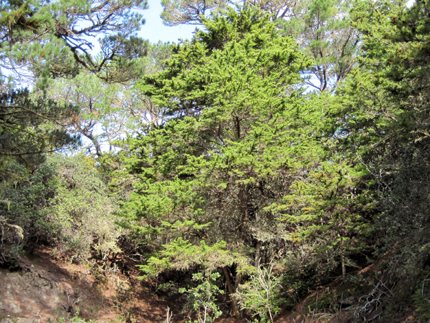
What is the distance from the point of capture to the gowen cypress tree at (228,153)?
9.34m

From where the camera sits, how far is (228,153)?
905 centimetres

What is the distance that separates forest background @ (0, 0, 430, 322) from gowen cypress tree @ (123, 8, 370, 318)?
6 cm

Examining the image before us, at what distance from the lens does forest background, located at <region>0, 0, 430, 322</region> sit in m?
6.94

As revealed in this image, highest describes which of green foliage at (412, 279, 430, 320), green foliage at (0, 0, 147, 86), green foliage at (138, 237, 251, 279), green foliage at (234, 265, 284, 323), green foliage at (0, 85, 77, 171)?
green foliage at (0, 0, 147, 86)

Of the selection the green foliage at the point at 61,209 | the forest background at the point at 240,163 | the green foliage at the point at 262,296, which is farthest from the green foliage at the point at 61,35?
the green foliage at the point at 262,296

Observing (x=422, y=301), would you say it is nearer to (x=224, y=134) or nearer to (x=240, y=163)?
(x=240, y=163)

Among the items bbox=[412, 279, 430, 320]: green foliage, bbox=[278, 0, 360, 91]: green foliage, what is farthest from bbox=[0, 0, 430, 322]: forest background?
bbox=[278, 0, 360, 91]: green foliage

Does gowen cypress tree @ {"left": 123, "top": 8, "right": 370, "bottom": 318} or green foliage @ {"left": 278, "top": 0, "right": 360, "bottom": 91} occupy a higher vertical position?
green foliage @ {"left": 278, "top": 0, "right": 360, "bottom": 91}

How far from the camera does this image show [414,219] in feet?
21.0

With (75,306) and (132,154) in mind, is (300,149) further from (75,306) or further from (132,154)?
(75,306)

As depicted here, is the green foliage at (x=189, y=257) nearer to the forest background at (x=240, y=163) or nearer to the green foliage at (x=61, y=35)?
the forest background at (x=240, y=163)

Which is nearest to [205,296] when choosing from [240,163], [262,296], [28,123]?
[262,296]

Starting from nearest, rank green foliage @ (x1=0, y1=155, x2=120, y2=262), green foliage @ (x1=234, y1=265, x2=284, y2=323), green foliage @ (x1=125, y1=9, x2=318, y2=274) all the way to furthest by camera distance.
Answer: green foliage @ (x1=234, y1=265, x2=284, y2=323) → green foliage @ (x1=125, y1=9, x2=318, y2=274) → green foliage @ (x1=0, y1=155, x2=120, y2=262)

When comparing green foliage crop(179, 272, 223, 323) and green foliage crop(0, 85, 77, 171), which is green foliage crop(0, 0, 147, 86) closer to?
green foliage crop(0, 85, 77, 171)
